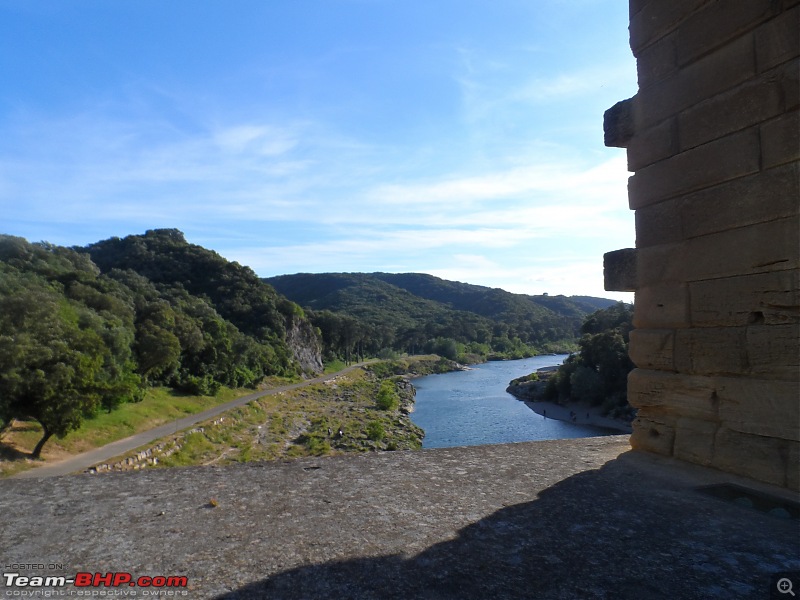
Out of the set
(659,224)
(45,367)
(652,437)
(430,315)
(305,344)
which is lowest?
(305,344)

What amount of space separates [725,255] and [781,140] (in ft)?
2.69

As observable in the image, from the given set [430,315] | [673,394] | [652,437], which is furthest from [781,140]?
[430,315]

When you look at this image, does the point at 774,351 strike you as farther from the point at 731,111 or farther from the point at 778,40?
the point at 778,40

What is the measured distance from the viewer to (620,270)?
487 centimetres

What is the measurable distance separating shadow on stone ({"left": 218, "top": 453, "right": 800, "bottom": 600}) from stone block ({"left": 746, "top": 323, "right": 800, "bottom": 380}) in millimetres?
972

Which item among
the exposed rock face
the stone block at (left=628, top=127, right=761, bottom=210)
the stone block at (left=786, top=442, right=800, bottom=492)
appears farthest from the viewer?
the exposed rock face

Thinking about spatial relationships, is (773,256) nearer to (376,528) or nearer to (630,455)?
(630,455)

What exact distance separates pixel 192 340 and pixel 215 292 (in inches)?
983

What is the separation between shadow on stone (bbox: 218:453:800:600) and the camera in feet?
7.34

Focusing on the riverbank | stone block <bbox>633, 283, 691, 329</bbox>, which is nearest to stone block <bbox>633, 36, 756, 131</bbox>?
stone block <bbox>633, 283, 691, 329</bbox>

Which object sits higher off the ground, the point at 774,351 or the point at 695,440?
the point at 774,351

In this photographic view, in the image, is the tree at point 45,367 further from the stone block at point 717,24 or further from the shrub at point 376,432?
the stone block at point 717,24

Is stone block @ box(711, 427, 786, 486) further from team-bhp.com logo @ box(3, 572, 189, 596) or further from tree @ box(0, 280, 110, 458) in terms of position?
tree @ box(0, 280, 110, 458)

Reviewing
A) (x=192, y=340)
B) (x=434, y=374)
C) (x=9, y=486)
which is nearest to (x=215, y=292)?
(x=192, y=340)
